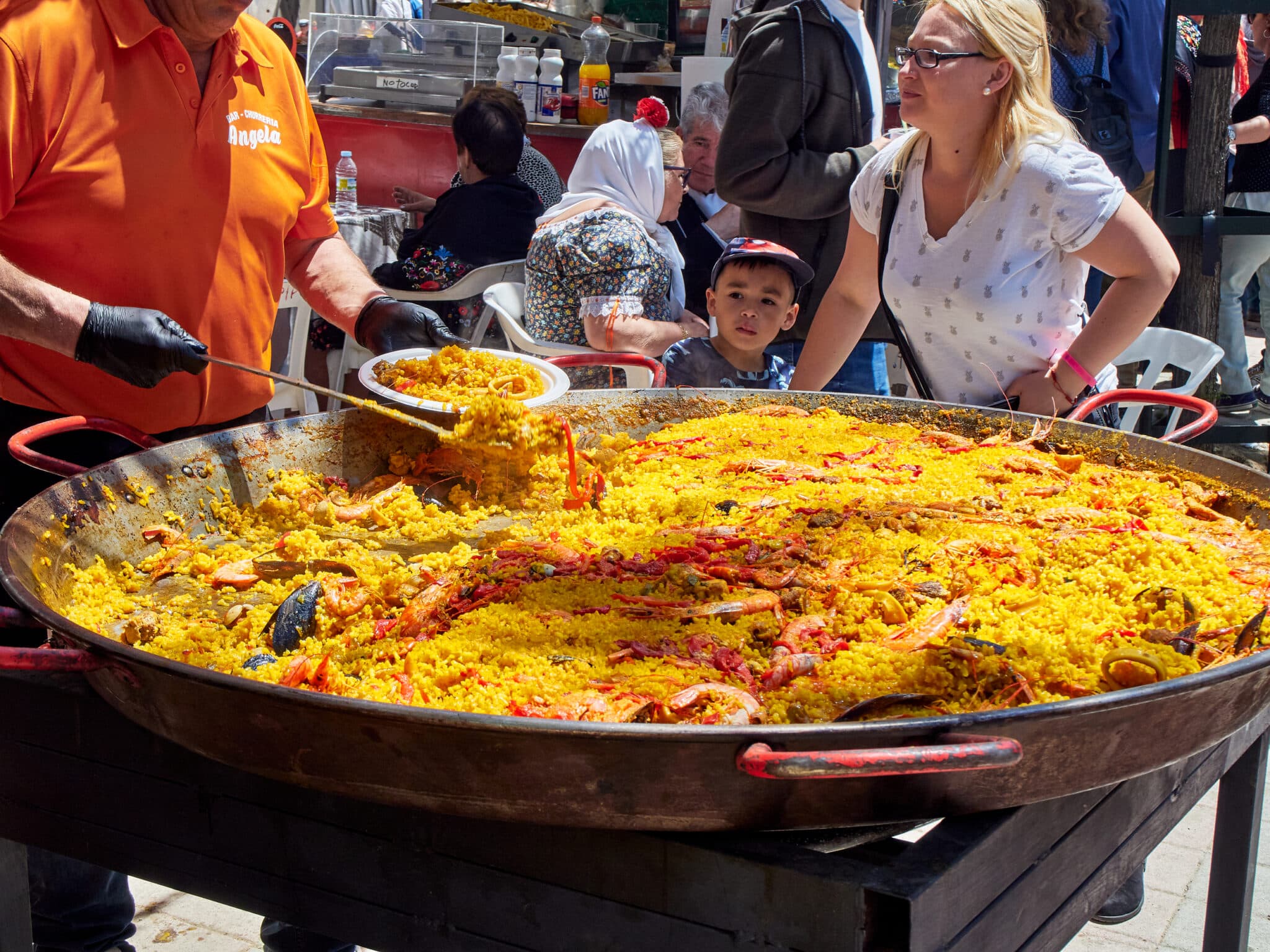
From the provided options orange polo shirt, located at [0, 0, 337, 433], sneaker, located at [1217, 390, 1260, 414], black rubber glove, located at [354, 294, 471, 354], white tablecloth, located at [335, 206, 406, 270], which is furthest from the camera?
sneaker, located at [1217, 390, 1260, 414]

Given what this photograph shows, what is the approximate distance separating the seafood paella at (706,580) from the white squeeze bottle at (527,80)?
17.1 ft

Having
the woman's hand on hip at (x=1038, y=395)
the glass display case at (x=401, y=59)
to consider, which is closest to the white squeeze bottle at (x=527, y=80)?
the glass display case at (x=401, y=59)

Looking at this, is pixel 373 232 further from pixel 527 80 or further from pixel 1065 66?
pixel 1065 66

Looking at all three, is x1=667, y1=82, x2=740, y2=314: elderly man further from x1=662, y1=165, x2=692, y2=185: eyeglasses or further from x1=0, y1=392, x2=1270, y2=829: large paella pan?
x1=0, y1=392, x2=1270, y2=829: large paella pan

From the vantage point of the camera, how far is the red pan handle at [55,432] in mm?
1697

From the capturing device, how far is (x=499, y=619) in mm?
1466

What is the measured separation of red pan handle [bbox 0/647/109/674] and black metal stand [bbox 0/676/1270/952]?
174mm

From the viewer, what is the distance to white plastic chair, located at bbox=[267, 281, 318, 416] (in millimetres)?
5012

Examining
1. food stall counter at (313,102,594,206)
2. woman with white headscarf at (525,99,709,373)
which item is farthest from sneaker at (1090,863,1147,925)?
food stall counter at (313,102,594,206)

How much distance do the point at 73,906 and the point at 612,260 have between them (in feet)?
9.95

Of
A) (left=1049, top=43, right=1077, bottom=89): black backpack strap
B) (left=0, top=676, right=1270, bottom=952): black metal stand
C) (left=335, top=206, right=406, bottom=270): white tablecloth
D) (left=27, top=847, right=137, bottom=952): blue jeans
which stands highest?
(left=1049, top=43, right=1077, bottom=89): black backpack strap

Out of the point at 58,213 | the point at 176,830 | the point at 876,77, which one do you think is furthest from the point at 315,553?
the point at 876,77

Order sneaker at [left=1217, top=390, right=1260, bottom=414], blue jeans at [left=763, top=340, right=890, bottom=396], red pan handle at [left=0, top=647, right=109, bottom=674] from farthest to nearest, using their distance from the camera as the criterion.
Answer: sneaker at [left=1217, top=390, right=1260, bottom=414], blue jeans at [left=763, top=340, right=890, bottom=396], red pan handle at [left=0, top=647, right=109, bottom=674]

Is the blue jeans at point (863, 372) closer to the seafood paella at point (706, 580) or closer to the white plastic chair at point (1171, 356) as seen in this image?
the white plastic chair at point (1171, 356)
